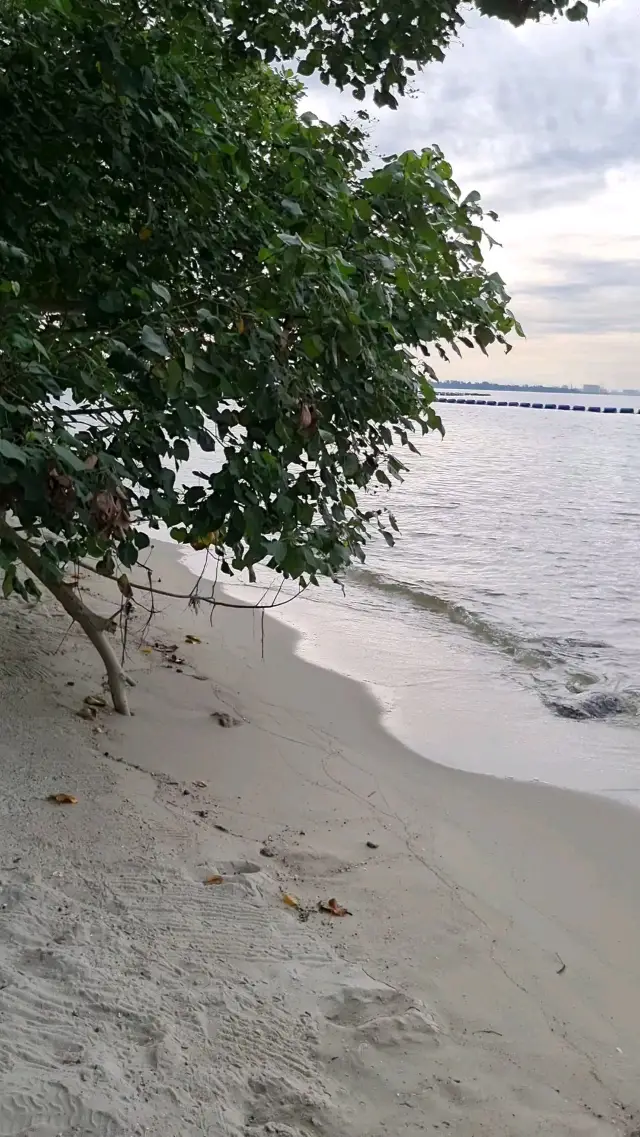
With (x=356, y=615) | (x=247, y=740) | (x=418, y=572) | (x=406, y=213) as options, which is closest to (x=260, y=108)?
(x=406, y=213)

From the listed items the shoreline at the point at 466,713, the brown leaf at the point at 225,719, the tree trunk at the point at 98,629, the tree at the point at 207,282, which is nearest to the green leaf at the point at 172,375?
the tree at the point at 207,282

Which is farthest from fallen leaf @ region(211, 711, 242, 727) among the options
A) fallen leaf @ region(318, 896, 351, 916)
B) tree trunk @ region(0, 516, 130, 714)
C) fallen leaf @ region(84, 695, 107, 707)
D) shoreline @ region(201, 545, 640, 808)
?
fallen leaf @ region(318, 896, 351, 916)

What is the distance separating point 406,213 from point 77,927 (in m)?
2.68

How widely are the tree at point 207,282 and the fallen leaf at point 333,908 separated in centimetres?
127

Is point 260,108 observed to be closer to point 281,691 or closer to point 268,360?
point 268,360

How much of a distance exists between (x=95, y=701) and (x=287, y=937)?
2.17 meters

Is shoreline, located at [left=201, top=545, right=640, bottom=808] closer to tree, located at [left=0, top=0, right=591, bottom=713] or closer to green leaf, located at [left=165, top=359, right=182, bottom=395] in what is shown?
tree, located at [left=0, top=0, right=591, bottom=713]

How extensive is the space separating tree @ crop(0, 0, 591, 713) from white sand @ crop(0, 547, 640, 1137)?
1100 mm

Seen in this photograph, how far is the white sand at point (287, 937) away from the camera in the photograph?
86.5 inches

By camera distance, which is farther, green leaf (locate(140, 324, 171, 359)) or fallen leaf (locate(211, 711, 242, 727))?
fallen leaf (locate(211, 711, 242, 727))

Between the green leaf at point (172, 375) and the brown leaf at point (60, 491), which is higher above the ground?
the green leaf at point (172, 375)

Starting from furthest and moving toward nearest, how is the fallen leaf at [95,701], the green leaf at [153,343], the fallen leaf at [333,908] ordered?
the fallen leaf at [95,701], the fallen leaf at [333,908], the green leaf at [153,343]

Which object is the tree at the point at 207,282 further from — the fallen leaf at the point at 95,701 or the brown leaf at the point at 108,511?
the fallen leaf at the point at 95,701

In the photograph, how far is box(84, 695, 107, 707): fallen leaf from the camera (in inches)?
181
